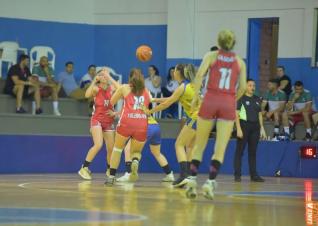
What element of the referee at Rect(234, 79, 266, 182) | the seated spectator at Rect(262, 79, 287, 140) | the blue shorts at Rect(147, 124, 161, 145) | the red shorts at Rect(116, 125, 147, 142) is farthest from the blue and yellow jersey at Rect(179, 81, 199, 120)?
the seated spectator at Rect(262, 79, 287, 140)

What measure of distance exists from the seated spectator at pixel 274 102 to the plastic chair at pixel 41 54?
7347 millimetres

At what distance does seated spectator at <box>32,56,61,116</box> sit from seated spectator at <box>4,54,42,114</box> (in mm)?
639

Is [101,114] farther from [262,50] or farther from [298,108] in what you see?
[262,50]

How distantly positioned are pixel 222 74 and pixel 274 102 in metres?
12.3

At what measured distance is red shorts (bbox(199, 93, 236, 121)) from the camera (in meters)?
11.1

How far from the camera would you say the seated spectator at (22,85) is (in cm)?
2238

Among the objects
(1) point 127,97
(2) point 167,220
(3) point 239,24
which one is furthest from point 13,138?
(2) point 167,220

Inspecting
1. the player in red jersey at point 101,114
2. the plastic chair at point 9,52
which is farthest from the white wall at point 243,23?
the player in red jersey at point 101,114

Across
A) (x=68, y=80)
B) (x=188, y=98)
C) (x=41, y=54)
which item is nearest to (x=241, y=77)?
(x=188, y=98)

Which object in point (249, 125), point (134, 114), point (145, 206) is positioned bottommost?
point (145, 206)

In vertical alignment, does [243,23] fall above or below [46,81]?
above

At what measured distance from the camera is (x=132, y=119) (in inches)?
573

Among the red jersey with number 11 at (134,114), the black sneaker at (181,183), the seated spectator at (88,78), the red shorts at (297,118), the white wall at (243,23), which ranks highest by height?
the white wall at (243,23)

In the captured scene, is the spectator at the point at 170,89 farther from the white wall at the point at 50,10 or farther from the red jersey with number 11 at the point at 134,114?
the red jersey with number 11 at the point at 134,114
